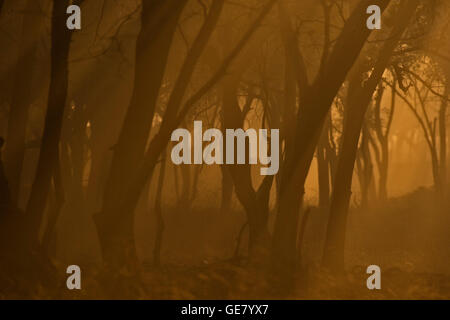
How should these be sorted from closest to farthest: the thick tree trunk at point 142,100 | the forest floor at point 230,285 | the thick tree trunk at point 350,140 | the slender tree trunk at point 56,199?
the forest floor at point 230,285
the thick tree trunk at point 142,100
the slender tree trunk at point 56,199
the thick tree trunk at point 350,140

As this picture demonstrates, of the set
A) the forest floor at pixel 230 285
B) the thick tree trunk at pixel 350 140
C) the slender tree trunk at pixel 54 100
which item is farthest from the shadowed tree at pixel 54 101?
the thick tree trunk at pixel 350 140

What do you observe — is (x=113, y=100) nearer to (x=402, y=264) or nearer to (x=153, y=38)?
(x=402, y=264)

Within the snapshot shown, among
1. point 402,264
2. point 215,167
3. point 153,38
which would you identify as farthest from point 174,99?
point 215,167

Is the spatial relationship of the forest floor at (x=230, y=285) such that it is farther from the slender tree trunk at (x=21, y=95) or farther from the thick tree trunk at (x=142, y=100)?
the slender tree trunk at (x=21, y=95)

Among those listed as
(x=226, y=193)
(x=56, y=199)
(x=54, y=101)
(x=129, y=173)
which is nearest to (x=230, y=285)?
(x=129, y=173)

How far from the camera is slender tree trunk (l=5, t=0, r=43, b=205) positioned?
13.0 meters

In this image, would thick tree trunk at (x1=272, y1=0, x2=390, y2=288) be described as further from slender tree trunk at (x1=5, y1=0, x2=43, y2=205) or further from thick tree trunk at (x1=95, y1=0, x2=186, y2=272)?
slender tree trunk at (x1=5, y1=0, x2=43, y2=205)

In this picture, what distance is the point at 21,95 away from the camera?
13.2 meters

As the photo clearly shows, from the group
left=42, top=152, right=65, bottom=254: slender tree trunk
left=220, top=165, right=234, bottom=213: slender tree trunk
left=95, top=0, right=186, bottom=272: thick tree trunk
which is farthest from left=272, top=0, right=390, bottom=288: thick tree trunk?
left=220, top=165, right=234, bottom=213: slender tree trunk

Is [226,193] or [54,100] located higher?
[54,100]

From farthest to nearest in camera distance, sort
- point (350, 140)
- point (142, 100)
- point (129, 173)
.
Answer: point (350, 140) → point (129, 173) → point (142, 100)

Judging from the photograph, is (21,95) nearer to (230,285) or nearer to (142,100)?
(142,100)

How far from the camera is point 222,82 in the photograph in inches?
585

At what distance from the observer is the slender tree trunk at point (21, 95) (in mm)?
13031
